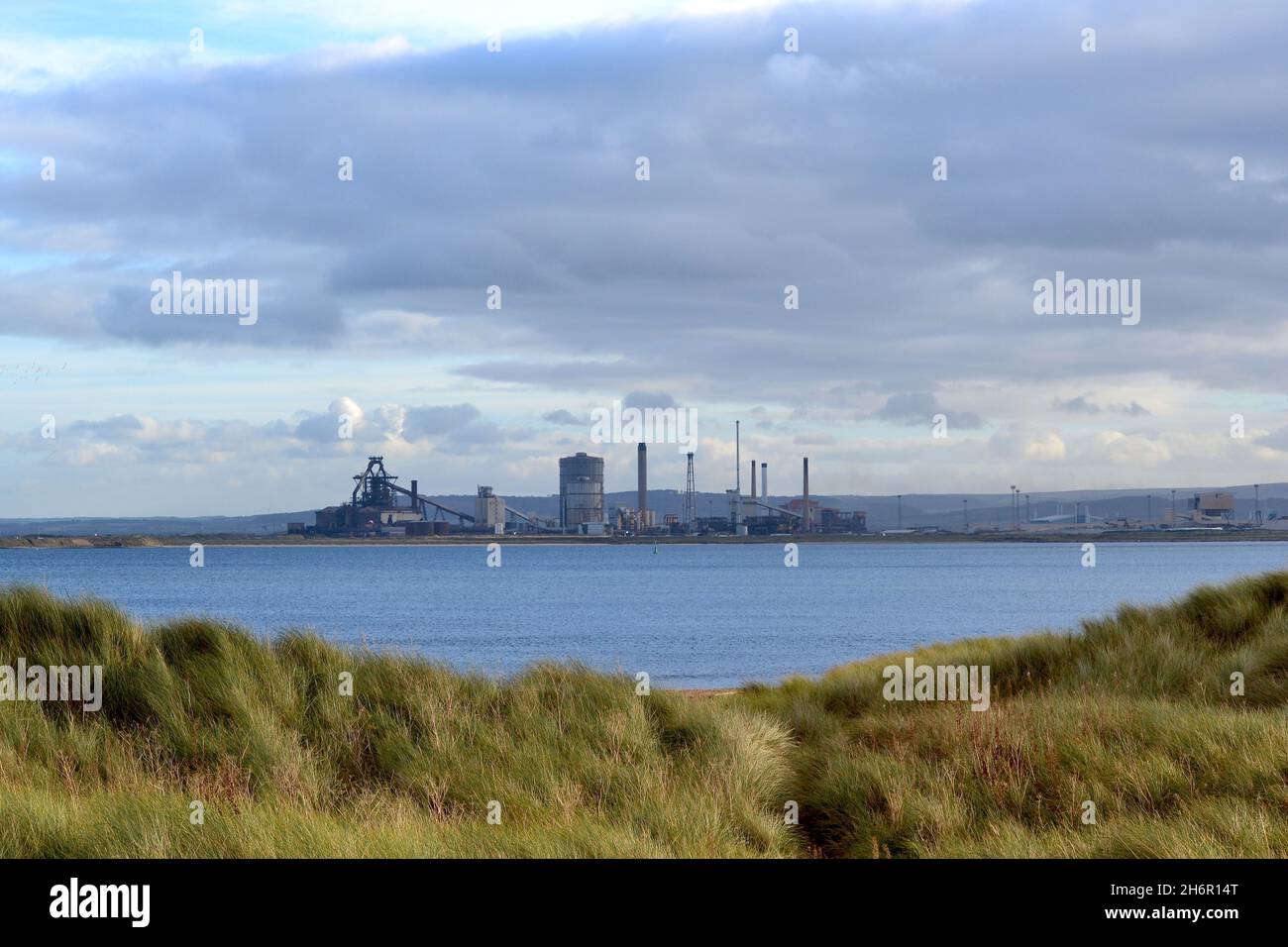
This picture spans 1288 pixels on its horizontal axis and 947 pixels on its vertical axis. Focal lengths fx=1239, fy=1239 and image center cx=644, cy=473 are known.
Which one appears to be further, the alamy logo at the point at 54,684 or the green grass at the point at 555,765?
the alamy logo at the point at 54,684

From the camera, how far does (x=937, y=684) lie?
703 inches

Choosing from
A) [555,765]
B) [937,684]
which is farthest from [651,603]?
[555,765]

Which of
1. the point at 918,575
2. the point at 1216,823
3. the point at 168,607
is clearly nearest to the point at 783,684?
the point at 1216,823

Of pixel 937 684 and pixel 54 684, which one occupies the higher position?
pixel 54 684

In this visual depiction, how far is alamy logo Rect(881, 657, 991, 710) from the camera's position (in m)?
16.7

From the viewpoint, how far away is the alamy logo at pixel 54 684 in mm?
12543

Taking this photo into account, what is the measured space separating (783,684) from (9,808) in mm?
14348

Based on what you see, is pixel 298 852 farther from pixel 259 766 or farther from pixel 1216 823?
pixel 1216 823

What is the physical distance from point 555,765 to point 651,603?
7450 centimetres

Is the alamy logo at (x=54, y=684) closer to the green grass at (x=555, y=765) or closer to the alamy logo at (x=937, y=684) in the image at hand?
the green grass at (x=555, y=765)
